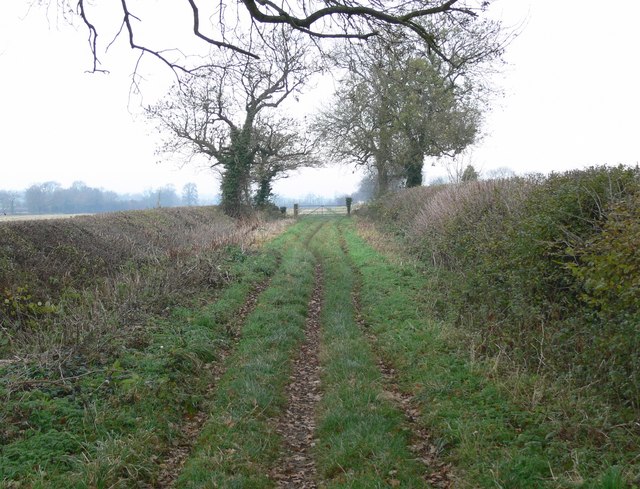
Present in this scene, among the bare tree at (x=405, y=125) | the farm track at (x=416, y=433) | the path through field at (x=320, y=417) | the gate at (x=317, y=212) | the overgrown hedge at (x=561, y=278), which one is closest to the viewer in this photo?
the path through field at (x=320, y=417)

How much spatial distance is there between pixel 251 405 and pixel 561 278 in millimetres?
4591

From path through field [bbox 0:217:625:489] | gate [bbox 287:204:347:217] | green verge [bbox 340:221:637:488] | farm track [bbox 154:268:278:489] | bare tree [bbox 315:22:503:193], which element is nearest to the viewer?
green verge [bbox 340:221:637:488]

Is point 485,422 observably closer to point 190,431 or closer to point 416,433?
point 416,433

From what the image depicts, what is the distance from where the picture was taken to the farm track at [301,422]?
488cm

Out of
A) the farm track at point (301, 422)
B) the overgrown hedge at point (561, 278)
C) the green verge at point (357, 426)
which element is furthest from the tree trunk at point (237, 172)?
the green verge at point (357, 426)

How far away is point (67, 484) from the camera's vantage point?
4355 mm

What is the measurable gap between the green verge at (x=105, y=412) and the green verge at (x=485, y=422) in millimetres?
3006

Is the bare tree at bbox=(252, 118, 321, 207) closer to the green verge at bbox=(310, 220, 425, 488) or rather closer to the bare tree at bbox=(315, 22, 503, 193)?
the bare tree at bbox=(315, 22, 503, 193)

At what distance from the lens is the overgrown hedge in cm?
499

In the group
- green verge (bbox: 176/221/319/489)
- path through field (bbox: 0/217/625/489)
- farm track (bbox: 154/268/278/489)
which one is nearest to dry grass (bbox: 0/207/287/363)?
path through field (bbox: 0/217/625/489)

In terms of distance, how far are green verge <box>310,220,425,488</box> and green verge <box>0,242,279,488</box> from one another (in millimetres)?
1741

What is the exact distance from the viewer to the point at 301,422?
6.02m

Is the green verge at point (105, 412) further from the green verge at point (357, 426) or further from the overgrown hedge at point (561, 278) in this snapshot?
the overgrown hedge at point (561, 278)

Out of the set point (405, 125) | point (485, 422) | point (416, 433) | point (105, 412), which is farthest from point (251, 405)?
point (405, 125)
